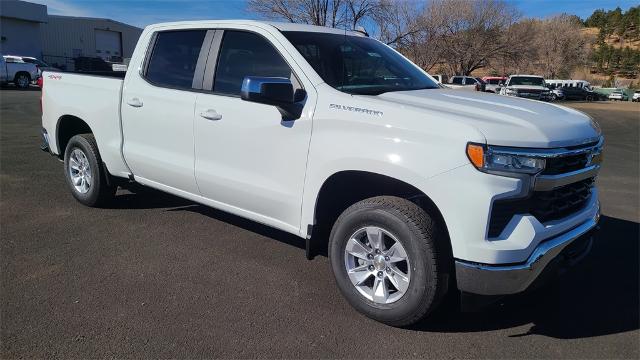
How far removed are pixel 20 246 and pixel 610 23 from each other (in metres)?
152

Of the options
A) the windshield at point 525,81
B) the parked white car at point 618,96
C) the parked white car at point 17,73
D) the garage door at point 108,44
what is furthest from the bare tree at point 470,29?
the garage door at point 108,44

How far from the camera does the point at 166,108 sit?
4488mm

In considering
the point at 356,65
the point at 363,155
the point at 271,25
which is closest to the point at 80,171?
the point at 271,25

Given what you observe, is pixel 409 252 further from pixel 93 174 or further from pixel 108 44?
pixel 108 44

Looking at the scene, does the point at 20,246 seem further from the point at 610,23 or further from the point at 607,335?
the point at 610,23

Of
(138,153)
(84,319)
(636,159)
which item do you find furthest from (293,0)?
(84,319)

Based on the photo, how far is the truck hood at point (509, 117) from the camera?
9.55ft

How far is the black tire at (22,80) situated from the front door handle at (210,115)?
27782mm

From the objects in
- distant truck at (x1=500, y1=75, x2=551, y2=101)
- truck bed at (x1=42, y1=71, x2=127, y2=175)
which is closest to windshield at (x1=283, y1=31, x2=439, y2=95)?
truck bed at (x1=42, y1=71, x2=127, y2=175)

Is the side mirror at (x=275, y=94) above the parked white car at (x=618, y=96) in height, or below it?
below

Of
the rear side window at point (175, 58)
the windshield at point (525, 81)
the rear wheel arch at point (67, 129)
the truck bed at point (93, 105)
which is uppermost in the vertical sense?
the windshield at point (525, 81)

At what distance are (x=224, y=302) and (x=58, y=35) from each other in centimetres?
5823

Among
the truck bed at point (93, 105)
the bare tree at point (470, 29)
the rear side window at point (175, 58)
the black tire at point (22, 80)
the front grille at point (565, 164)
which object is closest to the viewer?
the front grille at point (565, 164)

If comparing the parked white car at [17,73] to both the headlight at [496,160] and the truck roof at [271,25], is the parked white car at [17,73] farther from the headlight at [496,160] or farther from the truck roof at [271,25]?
the headlight at [496,160]
